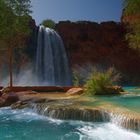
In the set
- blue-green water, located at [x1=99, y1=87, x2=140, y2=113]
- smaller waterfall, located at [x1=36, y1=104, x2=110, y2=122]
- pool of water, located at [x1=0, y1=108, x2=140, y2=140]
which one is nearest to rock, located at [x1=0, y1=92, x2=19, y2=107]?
pool of water, located at [x1=0, y1=108, x2=140, y2=140]

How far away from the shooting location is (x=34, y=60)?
43.8 m

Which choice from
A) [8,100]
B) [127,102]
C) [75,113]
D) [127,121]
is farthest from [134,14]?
[127,121]

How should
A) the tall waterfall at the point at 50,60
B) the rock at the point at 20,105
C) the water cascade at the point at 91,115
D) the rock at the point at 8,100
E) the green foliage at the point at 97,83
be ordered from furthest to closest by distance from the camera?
1. the tall waterfall at the point at 50,60
2. the green foliage at the point at 97,83
3. the rock at the point at 8,100
4. the rock at the point at 20,105
5. the water cascade at the point at 91,115

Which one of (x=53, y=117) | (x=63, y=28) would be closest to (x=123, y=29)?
(x=63, y=28)

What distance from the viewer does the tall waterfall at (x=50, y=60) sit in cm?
4256

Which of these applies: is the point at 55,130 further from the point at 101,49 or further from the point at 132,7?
the point at 101,49

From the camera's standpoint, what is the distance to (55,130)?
11.4 m

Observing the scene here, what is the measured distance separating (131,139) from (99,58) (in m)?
37.7

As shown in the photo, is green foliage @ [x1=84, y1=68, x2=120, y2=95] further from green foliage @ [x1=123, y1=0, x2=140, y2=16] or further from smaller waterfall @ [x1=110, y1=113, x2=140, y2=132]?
smaller waterfall @ [x1=110, y1=113, x2=140, y2=132]

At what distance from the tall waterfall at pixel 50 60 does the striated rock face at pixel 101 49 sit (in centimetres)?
321

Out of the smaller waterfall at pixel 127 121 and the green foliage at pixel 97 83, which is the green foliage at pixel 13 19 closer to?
the green foliage at pixel 97 83

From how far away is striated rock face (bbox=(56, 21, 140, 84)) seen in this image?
47.0 metres

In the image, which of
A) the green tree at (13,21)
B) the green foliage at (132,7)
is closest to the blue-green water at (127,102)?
the green foliage at (132,7)

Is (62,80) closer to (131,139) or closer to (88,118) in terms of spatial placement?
(88,118)
